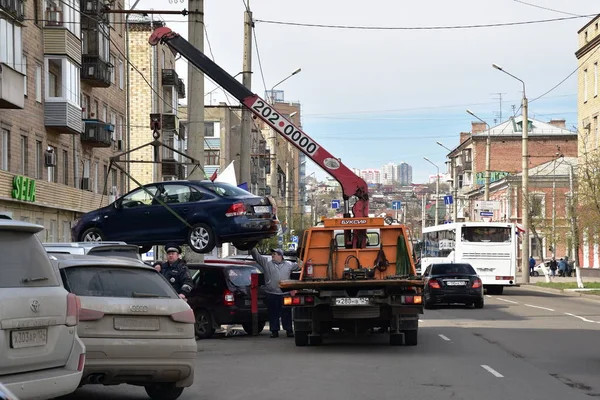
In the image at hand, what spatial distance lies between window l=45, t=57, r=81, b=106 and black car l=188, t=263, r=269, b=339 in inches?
867

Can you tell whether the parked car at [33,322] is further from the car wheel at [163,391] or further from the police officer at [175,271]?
the police officer at [175,271]

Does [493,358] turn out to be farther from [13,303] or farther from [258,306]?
[13,303]

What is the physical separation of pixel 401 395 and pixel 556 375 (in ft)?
10.6

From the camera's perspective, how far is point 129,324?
11.0 metres

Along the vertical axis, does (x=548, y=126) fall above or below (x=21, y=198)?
above

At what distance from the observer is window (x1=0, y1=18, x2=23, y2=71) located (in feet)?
111

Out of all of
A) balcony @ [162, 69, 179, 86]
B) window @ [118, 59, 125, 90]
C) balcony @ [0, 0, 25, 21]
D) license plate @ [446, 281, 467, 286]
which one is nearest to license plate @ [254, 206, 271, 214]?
license plate @ [446, 281, 467, 286]

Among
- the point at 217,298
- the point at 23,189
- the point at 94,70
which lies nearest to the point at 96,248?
the point at 217,298

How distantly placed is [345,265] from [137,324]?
9629mm

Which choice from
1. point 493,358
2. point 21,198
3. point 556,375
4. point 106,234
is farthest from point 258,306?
point 21,198

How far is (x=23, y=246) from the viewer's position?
859cm

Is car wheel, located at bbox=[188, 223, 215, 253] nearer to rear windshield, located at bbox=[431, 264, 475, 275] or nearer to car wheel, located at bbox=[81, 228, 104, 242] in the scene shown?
car wheel, located at bbox=[81, 228, 104, 242]

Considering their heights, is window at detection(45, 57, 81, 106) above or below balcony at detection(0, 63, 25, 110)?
above

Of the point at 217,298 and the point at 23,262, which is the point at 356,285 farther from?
the point at 23,262
